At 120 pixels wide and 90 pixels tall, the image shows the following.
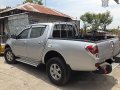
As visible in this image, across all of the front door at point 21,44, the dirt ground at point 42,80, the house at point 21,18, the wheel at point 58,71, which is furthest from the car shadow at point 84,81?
the house at point 21,18

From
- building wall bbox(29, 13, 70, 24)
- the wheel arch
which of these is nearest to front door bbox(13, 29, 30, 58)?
the wheel arch

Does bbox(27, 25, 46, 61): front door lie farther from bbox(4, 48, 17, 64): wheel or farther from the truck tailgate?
the truck tailgate

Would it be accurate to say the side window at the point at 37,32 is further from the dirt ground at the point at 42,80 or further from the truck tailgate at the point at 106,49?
the truck tailgate at the point at 106,49

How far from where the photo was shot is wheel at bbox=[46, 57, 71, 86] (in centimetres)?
619

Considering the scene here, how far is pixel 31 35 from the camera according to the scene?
7.71m

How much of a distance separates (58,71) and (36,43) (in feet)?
4.62

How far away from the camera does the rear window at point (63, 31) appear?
7149 mm

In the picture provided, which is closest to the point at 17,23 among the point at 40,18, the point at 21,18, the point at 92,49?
the point at 21,18

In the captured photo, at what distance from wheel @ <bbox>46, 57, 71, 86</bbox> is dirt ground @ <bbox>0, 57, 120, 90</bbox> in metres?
0.19

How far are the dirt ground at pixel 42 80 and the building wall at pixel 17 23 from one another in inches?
382

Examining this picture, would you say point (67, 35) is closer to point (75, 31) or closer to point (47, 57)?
point (75, 31)

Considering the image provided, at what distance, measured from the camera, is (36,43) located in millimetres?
7234

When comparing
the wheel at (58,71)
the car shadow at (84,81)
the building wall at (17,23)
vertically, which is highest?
the building wall at (17,23)

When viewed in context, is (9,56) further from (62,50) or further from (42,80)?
(62,50)
